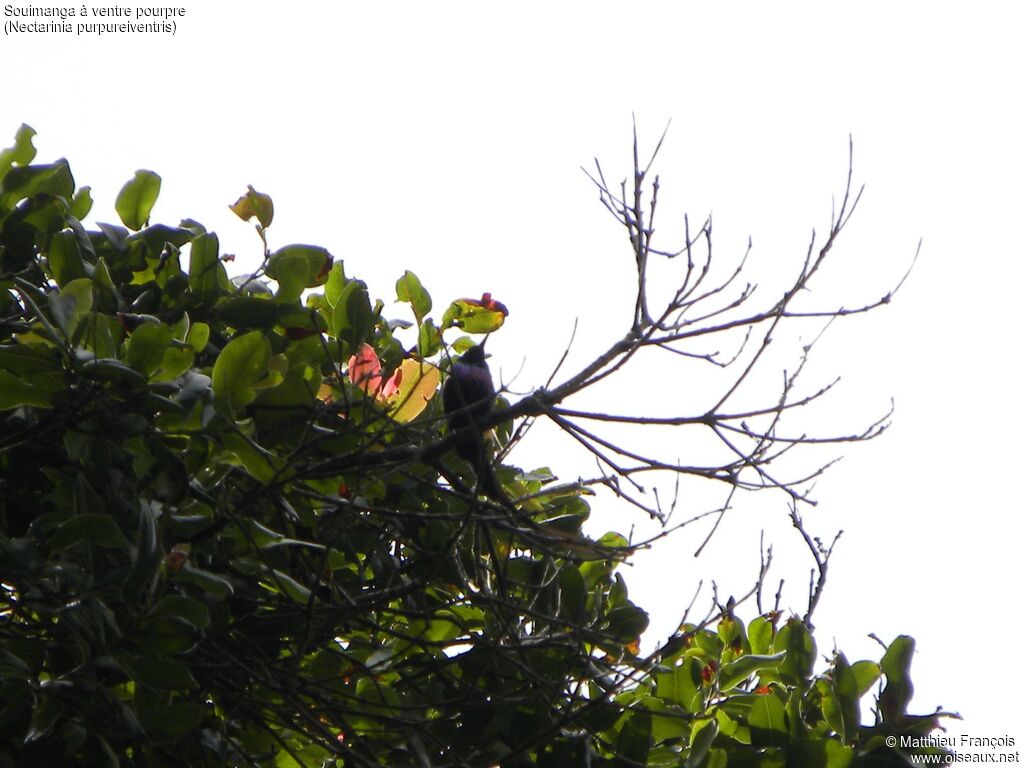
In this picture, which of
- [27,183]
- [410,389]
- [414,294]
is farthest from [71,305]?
[414,294]

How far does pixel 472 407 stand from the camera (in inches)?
74.9

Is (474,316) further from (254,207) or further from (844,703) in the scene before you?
(844,703)

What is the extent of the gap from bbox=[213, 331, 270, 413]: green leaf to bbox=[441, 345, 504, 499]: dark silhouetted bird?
0.35 metres

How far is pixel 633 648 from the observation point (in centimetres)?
252

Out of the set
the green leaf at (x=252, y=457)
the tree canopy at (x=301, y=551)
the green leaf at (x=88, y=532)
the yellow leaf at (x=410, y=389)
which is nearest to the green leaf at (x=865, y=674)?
the tree canopy at (x=301, y=551)

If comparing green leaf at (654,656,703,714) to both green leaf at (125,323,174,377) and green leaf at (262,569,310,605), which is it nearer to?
green leaf at (262,569,310,605)

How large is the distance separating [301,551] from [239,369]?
490mm

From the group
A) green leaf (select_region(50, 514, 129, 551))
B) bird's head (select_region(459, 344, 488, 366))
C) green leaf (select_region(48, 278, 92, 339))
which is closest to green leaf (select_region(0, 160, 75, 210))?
green leaf (select_region(48, 278, 92, 339))

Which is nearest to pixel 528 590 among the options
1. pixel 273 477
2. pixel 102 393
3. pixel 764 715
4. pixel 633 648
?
pixel 633 648

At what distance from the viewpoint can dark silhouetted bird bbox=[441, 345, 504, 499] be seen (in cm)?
189

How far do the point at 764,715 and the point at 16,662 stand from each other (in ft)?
4.84

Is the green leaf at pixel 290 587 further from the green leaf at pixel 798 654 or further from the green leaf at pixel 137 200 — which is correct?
the green leaf at pixel 798 654

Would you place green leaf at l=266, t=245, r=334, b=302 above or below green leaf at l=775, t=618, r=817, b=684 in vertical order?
above

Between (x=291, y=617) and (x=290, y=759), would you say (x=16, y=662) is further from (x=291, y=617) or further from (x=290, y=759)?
(x=290, y=759)
